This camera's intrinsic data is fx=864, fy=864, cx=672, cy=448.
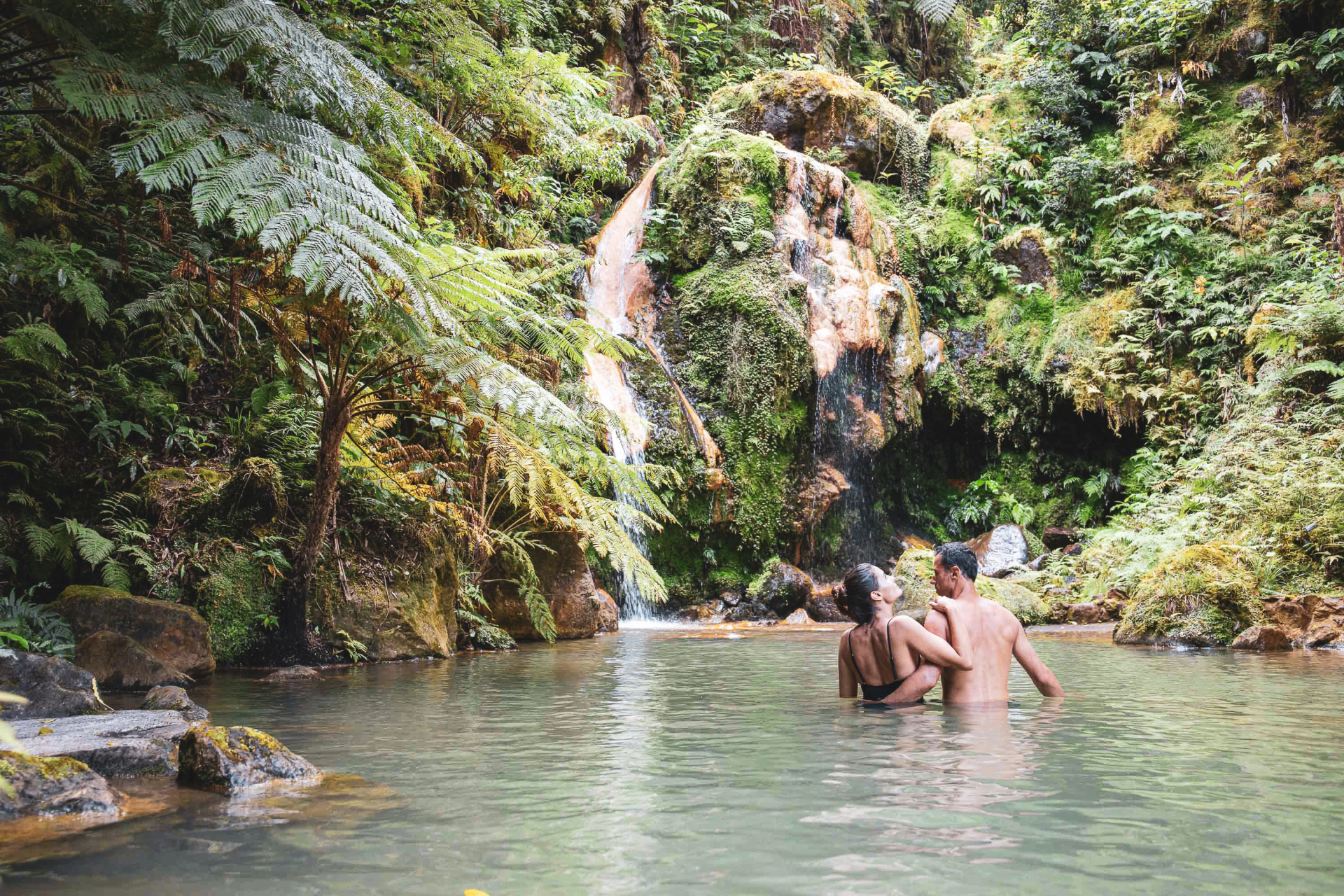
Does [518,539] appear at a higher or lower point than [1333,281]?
lower

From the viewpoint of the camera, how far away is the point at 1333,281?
12.8 meters

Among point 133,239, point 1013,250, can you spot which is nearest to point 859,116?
point 1013,250

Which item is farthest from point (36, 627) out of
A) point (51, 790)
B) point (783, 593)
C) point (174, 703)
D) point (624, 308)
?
point (624, 308)

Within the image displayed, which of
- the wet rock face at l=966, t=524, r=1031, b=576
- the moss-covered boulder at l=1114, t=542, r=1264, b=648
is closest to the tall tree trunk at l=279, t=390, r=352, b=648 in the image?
the moss-covered boulder at l=1114, t=542, r=1264, b=648

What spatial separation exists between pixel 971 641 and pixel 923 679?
1.05 ft

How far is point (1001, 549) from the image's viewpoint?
1445cm

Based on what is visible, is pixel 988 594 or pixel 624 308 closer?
pixel 988 594

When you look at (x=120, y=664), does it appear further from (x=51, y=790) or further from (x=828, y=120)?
(x=828, y=120)

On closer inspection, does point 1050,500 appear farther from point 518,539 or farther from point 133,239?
point 133,239

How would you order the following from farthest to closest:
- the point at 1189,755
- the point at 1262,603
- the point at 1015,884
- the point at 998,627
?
1. the point at 1262,603
2. the point at 998,627
3. the point at 1189,755
4. the point at 1015,884

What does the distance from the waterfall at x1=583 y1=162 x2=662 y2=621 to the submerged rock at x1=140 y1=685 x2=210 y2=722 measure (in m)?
6.70

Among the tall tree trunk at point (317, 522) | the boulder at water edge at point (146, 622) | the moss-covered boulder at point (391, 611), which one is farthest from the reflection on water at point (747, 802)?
the moss-covered boulder at point (391, 611)

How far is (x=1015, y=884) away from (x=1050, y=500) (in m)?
15.3

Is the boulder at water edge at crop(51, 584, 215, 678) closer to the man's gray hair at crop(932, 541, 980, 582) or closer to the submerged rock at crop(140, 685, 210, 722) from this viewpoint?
the submerged rock at crop(140, 685, 210, 722)
